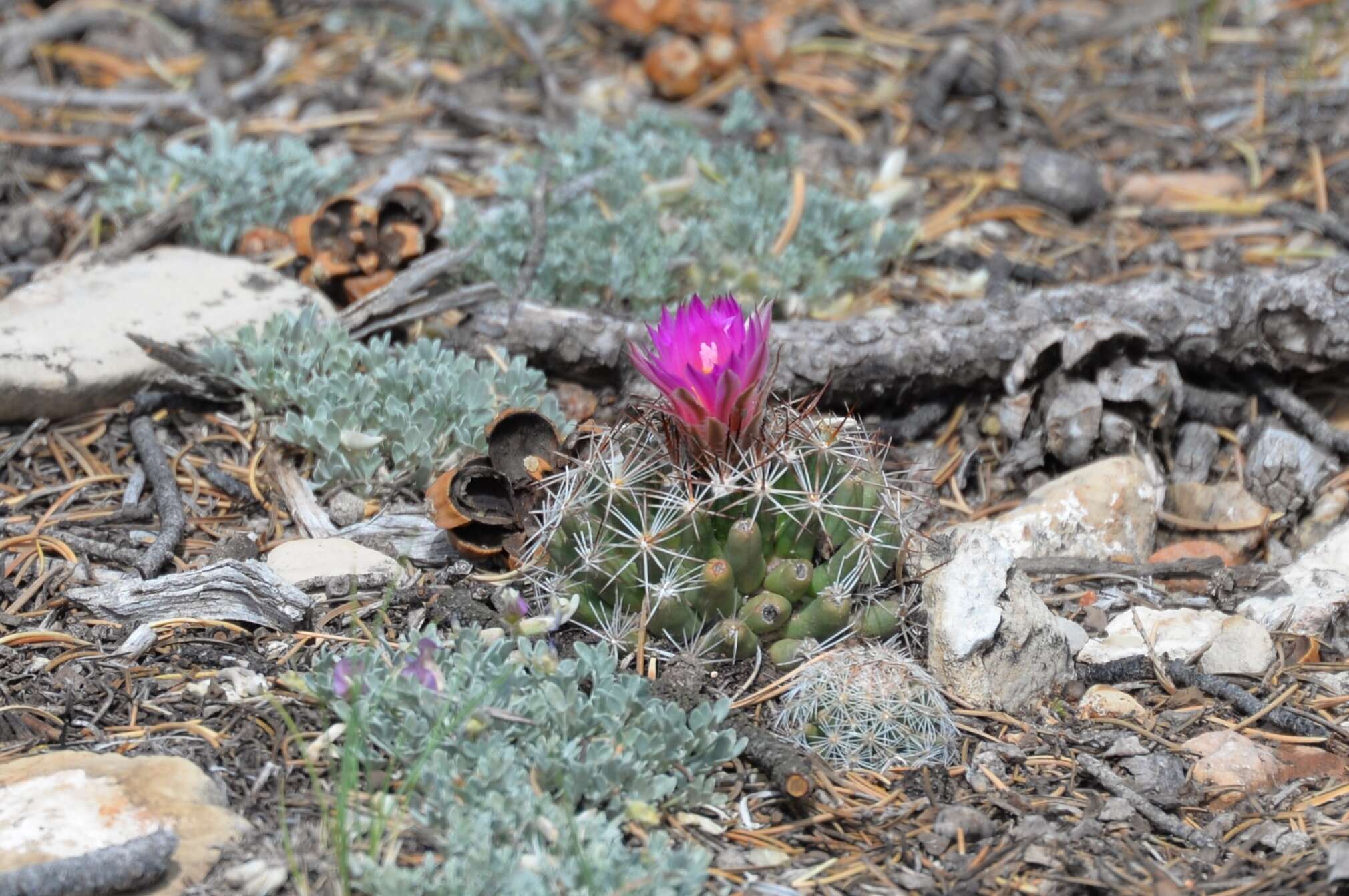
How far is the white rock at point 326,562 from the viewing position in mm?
3418

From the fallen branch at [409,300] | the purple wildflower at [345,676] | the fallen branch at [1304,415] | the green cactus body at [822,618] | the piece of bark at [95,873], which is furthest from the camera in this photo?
the fallen branch at [409,300]

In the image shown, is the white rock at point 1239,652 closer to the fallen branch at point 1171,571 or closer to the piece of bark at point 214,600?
the fallen branch at point 1171,571

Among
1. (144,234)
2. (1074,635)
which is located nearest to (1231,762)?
(1074,635)

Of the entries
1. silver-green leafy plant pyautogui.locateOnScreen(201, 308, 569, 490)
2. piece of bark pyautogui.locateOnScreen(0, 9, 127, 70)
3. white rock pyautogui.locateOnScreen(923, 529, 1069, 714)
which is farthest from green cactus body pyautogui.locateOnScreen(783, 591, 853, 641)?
piece of bark pyautogui.locateOnScreen(0, 9, 127, 70)

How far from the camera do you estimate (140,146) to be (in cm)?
499

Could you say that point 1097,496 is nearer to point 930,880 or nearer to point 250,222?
point 930,880

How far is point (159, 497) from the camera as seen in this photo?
3.72m

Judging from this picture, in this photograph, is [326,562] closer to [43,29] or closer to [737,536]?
[737,536]

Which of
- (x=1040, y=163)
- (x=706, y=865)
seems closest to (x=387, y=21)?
(x=1040, y=163)

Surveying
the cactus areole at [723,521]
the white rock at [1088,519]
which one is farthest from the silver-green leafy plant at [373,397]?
the white rock at [1088,519]

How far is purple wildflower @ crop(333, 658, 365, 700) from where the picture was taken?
2729 millimetres

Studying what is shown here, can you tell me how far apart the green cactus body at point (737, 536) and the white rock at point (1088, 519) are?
24.9 inches

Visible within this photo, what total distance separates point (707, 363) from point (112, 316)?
2.42 meters

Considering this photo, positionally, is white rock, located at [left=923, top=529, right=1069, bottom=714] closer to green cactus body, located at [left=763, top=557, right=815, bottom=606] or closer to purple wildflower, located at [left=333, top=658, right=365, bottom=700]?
green cactus body, located at [left=763, top=557, right=815, bottom=606]
